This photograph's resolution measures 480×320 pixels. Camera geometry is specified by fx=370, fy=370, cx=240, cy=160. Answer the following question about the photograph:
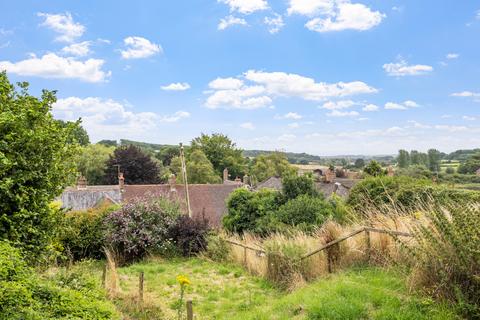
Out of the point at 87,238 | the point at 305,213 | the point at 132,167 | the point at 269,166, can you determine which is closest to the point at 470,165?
the point at 269,166

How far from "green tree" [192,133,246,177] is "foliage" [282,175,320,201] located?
150 feet

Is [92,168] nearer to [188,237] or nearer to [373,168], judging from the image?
[373,168]

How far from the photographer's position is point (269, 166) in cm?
6053

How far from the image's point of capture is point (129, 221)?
12.6 metres

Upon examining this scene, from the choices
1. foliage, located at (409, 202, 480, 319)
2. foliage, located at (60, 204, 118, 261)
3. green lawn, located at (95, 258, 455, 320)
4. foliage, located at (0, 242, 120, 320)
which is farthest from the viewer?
foliage, located at (60, 204, 118, 261)

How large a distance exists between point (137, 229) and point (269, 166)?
48.7m

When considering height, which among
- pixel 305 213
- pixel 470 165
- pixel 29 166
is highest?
pixel 29 166

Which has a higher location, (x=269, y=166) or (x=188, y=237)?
(x=269, y=166)

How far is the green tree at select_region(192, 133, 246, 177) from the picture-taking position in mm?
60750

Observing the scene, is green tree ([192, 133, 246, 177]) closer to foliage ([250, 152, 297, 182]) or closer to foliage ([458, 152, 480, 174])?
foliage ([250, 152, 297, 182])

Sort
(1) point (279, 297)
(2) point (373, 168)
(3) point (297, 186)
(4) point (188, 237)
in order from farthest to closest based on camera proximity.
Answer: (2) point (373, 168)
(3) point (297, 186)
(4) point (188, 237)
(1) point (279, 297)

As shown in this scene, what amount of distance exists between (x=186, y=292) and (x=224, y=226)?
8.33 m

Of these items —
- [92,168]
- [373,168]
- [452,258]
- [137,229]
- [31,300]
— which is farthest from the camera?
[92,168]

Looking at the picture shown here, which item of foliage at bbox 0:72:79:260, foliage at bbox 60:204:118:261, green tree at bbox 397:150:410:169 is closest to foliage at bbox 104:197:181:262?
foliage at bbox 60:204:118:261
